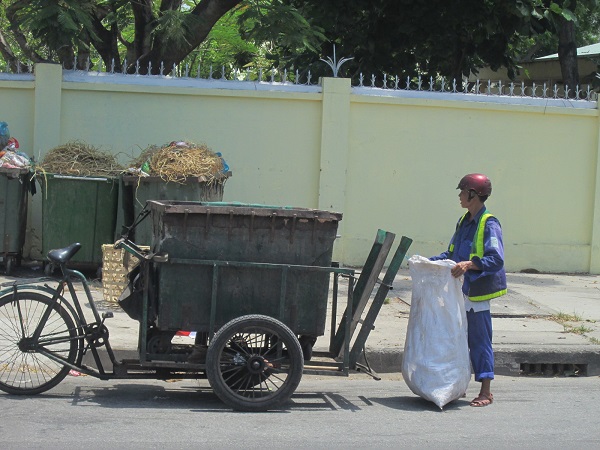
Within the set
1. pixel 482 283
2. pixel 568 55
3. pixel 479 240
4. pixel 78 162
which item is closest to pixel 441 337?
pixel 482 283

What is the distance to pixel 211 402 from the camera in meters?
5.84

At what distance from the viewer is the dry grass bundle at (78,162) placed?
959 centimetres

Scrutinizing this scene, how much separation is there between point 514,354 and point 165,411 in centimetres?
324

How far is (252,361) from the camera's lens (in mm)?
5586

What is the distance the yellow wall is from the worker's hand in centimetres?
523

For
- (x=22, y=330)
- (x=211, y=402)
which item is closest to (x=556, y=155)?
(x=211, y=402)

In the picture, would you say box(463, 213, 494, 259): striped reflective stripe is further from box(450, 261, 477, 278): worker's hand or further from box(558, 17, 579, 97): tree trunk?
box(558, 17, 579, 97): tree trunk

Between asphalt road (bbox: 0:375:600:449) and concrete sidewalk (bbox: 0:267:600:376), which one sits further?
concrete sidewalk (bbox: 0:267:600:376)

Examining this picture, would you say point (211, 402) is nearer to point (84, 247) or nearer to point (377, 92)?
point (84, 247)

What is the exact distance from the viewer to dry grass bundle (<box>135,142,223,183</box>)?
912cm

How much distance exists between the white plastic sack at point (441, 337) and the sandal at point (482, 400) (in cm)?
18

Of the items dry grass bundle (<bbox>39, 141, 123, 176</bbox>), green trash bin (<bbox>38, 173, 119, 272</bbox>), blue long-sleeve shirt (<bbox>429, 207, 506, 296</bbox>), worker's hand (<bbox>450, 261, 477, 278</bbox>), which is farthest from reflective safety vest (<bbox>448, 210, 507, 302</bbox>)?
dry grass bundle (<bbox>39, 141, 123, 176</bbox>)

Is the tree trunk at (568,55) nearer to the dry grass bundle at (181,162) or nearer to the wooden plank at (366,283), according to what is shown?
the dry grass bundle at (181,162)

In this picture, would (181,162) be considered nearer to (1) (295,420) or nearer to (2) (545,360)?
(2) (545,360)
